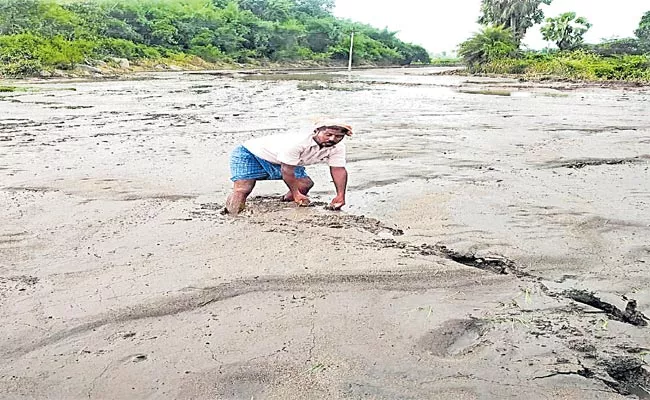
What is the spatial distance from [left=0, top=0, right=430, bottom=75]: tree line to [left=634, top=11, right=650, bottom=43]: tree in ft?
108

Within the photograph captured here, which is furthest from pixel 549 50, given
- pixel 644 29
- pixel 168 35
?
pixel 168 35

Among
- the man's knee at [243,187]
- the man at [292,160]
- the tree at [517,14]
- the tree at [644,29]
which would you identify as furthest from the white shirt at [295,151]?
the tree at [644,29]

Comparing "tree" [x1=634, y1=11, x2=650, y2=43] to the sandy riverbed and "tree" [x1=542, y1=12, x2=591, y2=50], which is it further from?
the sandy riverbed

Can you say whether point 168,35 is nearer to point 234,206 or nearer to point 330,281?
point 234,206

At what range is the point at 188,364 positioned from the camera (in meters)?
2.46

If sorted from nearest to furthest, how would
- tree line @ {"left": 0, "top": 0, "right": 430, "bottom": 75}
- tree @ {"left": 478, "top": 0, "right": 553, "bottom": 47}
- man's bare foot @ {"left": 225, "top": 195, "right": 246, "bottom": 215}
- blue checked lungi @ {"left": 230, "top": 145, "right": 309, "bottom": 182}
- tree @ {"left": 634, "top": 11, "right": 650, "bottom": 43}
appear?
man's bare foot @ {"left": 225, "top": 195, "right": 246, "bottom": 215} < blue checked lungi @ {"left": 230, "top": 145, "right": 309, "bottom": 182} < tree line @ {"left": 0, "top": 0, "right": 430, "bottom": 75} < tree @ {"left": 478, "top": 0, "right": 553, "bottom": 47} < tree @ {"left": 634, "top": 11, "right": 650, "bottom": 43}

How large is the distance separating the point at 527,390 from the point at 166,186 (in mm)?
4278

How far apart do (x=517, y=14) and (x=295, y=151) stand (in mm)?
50087

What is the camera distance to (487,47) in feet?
142

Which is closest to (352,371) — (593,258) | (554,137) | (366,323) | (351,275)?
(366,323)

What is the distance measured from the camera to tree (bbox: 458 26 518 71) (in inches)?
1694

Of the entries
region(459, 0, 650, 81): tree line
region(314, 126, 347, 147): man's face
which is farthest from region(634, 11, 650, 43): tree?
region(314, 126, 347, 147): man's face

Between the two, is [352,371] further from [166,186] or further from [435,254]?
[166,186]

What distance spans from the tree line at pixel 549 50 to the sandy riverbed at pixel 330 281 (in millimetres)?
28300
